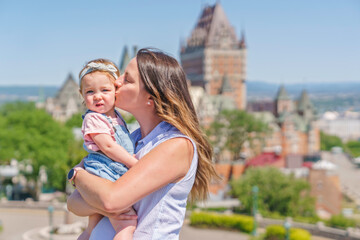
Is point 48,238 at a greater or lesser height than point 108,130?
lesser

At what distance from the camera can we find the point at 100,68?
3455 millimetres

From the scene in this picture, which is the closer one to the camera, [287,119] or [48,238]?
[48,238]

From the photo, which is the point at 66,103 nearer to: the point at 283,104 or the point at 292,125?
the point at 292,125

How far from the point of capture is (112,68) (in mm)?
3510

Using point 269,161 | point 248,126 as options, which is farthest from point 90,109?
point 248,126

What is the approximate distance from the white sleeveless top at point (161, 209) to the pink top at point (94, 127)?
10.3 inches

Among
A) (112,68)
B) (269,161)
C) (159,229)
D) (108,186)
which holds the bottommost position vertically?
(269,161)

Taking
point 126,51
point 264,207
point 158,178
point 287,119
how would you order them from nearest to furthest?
1. point 158,178
2. point 264,207
3. point 126,51
4. point 287,119

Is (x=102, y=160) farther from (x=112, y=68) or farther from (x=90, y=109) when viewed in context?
(x=112, y=68)

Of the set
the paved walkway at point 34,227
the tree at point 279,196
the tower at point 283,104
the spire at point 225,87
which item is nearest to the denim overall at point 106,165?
the paved walkway at point 34,227

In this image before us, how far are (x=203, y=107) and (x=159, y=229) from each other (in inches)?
2458

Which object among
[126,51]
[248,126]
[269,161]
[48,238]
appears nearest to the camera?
[48,238]

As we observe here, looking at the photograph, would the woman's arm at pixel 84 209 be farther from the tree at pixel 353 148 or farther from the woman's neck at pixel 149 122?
the tree at pixel 353 148

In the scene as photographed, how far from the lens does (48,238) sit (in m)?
23.4
